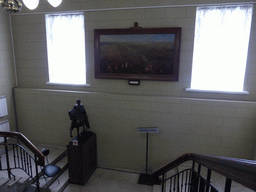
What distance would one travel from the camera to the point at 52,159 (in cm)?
495

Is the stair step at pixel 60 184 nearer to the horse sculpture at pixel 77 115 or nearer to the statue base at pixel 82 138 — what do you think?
the statue base at pixel 82 138

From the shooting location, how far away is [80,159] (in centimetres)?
433

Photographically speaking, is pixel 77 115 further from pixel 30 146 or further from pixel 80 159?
pixel 30 146

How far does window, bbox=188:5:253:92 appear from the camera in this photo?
13.5 feet

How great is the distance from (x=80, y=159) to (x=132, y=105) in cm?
172

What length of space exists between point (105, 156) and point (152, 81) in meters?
2.36

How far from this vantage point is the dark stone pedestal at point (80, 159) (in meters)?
4.33

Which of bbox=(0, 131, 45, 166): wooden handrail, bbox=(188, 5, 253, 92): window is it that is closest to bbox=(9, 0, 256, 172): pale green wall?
bbox=(188, 5, 253, 92): window

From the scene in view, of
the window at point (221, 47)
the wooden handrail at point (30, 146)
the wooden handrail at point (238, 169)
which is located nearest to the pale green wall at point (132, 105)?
the window at point (221, 47)

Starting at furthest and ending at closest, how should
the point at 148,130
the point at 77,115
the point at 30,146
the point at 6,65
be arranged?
the point at 6,65, the point at 148,130, the point at 77,115, the point at 30,146

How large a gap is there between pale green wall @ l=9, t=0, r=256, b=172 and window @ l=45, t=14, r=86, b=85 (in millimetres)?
194

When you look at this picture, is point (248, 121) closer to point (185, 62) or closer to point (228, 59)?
point (228, 59)

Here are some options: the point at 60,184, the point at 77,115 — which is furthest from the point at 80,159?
the point at 77,115

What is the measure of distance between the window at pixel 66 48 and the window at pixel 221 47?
283cm
